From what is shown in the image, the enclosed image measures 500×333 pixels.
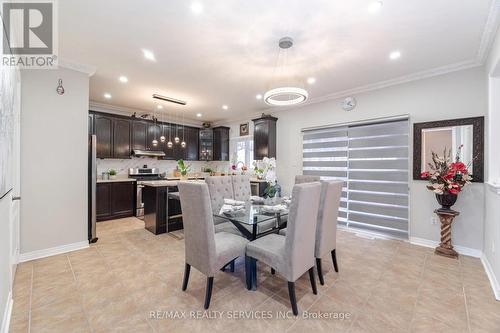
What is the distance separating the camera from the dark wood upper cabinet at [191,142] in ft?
22.8

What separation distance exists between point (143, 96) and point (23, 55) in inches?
81.4

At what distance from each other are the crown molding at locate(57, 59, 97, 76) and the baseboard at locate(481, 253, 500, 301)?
18.9ft

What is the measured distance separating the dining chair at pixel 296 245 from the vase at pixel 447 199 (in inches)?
93.3

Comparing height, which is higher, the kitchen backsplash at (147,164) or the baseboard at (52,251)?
the kitchen backsplash at (147,164)

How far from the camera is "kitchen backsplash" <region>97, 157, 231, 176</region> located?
5.61 meters

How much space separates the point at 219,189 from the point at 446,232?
11.2ft

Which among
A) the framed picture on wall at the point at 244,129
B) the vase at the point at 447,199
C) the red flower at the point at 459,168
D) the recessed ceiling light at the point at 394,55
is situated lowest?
the vase at the point at 447,199

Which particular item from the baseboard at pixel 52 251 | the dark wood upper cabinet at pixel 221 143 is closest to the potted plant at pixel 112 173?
the baseboard at pixel 52 251

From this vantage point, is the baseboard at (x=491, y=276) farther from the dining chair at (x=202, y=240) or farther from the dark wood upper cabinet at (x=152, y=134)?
the dark wood upper cabinet at (x=152, y=134)

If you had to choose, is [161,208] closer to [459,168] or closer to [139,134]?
[139,134]

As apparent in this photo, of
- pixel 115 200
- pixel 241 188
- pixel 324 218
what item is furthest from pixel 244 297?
pixel 115 200

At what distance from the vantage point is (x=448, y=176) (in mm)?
3014

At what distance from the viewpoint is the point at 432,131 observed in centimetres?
346

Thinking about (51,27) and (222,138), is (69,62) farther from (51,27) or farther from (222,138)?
(222,138)
